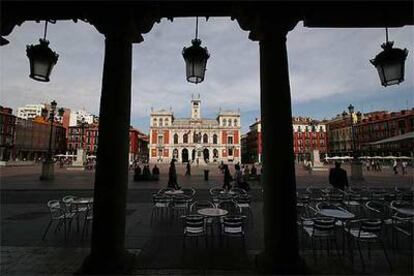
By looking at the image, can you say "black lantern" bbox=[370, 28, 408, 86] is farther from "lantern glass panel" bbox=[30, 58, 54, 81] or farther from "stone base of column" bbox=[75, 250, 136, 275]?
"lantern glass panel" bbox=[30, 58, 54, 81]

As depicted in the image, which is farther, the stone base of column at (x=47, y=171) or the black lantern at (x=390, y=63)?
the stone base of column at (x=47, y=171)

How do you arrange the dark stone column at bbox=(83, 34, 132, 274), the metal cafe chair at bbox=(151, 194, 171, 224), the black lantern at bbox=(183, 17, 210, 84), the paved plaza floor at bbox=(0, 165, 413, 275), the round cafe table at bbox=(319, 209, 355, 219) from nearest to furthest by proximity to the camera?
1. the dark stone column at bbox=(83, 34, 132, 274)
2. the black lantern at bbox=(183, 17, 210, 84)
3. the paved plaza floor at bbox=(0, 165, 413, 275)
4. the round cafe table at bbox=(319, 209, 355, 219)
5. the metal cafe chair at bbox=(151, 194, 171, 224)

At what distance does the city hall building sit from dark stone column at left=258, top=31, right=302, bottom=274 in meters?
79.2

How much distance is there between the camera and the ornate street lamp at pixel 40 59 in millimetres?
3662

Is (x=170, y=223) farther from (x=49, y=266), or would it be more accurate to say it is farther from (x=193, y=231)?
(x=49, y=266)

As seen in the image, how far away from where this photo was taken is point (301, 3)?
3.51 m

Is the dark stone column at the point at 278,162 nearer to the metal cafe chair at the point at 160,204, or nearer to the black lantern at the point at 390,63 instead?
the black lantern at the point at 390,63

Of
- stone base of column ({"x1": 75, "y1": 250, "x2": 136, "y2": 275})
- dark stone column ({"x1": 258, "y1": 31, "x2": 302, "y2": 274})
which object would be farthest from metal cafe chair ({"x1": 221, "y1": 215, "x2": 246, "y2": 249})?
stone base of column ({"x1": 75, "y1": 250, "x2": 136, "y2": 275})

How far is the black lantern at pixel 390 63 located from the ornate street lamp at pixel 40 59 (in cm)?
433

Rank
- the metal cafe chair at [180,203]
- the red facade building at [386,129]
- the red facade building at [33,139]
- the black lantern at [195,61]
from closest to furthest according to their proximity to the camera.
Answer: the black lantern at [195,61] → the metal cafe chair at [180,203] → the red facade building at [386,129] → the red facade building at [33,139]

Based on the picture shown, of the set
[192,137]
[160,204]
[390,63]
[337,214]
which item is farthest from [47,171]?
[192,137]

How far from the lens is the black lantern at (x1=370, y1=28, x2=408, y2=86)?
141 inches

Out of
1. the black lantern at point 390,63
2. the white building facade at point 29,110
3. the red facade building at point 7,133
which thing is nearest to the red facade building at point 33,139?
the red facade building at point 7,133

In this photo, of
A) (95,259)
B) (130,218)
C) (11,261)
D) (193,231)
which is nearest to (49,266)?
(11,261)
